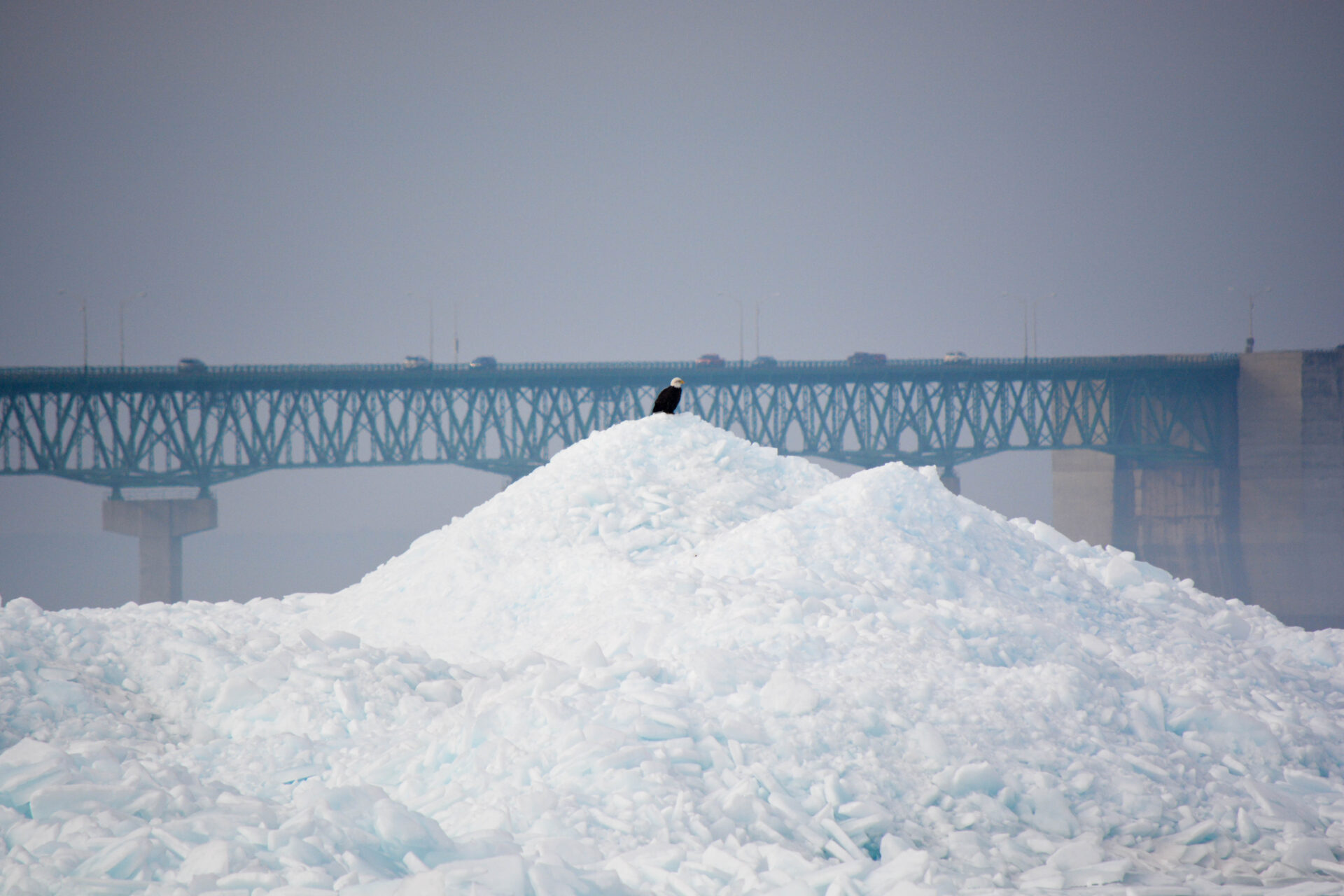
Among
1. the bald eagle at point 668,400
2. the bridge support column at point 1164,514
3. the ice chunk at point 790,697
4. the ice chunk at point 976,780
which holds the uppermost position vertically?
the bald eagle at point 668,400

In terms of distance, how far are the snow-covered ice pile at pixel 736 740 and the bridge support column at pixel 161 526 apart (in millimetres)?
50857

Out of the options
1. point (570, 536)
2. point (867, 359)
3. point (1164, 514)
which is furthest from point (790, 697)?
point (1164, 514)

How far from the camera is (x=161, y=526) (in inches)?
2495

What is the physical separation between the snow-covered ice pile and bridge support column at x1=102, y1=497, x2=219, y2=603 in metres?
50.9

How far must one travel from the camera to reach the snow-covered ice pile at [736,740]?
9.87 metres

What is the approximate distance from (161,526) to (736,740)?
193ft

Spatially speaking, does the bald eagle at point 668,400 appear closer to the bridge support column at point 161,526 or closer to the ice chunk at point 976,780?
the ice chunk at point 976,780

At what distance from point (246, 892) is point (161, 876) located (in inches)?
31.3

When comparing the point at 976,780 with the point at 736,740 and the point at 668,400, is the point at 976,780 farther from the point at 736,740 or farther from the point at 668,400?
the point at 668,400

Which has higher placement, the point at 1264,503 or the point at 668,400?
the point at 668,400

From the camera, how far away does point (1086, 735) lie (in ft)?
41.6

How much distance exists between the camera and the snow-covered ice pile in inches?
388

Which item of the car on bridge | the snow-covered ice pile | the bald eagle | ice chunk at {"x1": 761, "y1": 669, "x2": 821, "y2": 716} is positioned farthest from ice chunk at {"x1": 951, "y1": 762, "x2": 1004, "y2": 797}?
the car on bridge

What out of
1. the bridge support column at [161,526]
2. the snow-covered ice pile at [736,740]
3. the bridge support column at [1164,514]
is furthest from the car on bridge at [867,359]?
the snow-covered ice pile at [736,740]
